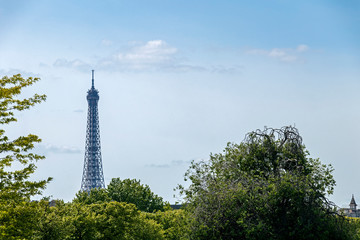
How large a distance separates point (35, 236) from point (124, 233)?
1467 centimetres

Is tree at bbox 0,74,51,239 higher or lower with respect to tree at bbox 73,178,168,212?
lower

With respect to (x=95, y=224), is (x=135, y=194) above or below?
above

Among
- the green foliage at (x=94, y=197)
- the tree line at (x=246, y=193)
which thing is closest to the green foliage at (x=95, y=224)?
the tree line at (x=246, y=193)

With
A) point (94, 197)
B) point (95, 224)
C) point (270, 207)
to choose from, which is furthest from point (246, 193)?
point (94, 197)

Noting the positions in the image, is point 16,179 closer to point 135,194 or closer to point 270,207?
point 270,207

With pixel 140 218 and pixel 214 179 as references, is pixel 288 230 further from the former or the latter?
pixel 140 218

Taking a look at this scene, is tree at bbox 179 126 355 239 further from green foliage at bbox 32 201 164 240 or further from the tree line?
green foliage at bbox 32 201 164 240

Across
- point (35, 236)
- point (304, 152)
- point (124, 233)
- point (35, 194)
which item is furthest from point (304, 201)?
point (124, 233)

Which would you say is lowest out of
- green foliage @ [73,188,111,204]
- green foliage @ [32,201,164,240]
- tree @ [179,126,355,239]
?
tree @ [179,126,355,239]

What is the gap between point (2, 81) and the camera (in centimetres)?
3416

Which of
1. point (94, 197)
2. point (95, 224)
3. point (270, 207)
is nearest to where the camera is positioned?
point (270, 207)

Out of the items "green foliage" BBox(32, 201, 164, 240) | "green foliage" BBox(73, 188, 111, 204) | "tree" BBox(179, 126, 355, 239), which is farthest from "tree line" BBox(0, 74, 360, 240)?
"green foliage" BBox(73, 188, 111, 204)

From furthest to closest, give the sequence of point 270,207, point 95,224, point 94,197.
→ point 94,197 < point 95,224 < point 270,207

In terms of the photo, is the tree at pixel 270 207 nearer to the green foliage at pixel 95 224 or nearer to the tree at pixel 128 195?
the green foliage at pixel 95 224
